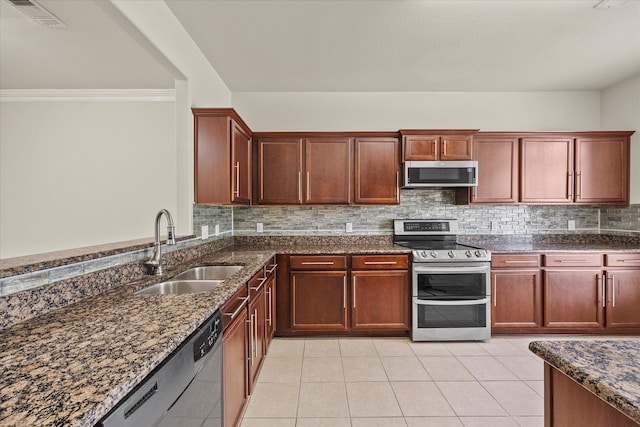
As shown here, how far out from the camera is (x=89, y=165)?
370 centimetres

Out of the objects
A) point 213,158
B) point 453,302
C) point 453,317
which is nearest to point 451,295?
point 453,302

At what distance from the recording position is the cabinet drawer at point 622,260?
3014mm

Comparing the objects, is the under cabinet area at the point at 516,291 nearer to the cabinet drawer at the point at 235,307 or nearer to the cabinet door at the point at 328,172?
the cabinet door at the point at 328,172

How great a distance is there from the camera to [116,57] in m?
2.94

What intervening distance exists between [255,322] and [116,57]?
2.90 m

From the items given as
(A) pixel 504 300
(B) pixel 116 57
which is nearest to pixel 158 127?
(B) pixel 116 57

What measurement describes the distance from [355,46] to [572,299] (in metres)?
3.31

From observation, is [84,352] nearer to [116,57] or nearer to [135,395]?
[135,395]

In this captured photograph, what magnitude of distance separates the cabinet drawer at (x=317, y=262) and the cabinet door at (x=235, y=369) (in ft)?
3.89

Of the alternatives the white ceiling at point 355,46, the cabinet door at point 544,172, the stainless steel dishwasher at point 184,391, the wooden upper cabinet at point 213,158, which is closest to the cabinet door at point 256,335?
the stainless steel dishwasher at point 184,391

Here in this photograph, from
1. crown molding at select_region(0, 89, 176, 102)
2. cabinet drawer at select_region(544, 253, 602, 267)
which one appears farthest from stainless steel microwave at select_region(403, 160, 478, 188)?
crown molding at select_region(0, 89, 176, 102)

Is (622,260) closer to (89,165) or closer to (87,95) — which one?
(89,165)

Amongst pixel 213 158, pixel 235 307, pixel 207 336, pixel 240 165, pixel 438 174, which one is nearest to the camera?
pixel 207 336

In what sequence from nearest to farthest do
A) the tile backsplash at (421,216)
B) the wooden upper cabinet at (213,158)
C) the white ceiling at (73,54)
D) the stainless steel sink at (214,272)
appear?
1. the stainless steel sink at (214,272)
2. the white ceiling at (73,54)
3. the wooden upper cabinet at (213,158)
4. the tile backsplash at (421,216)
